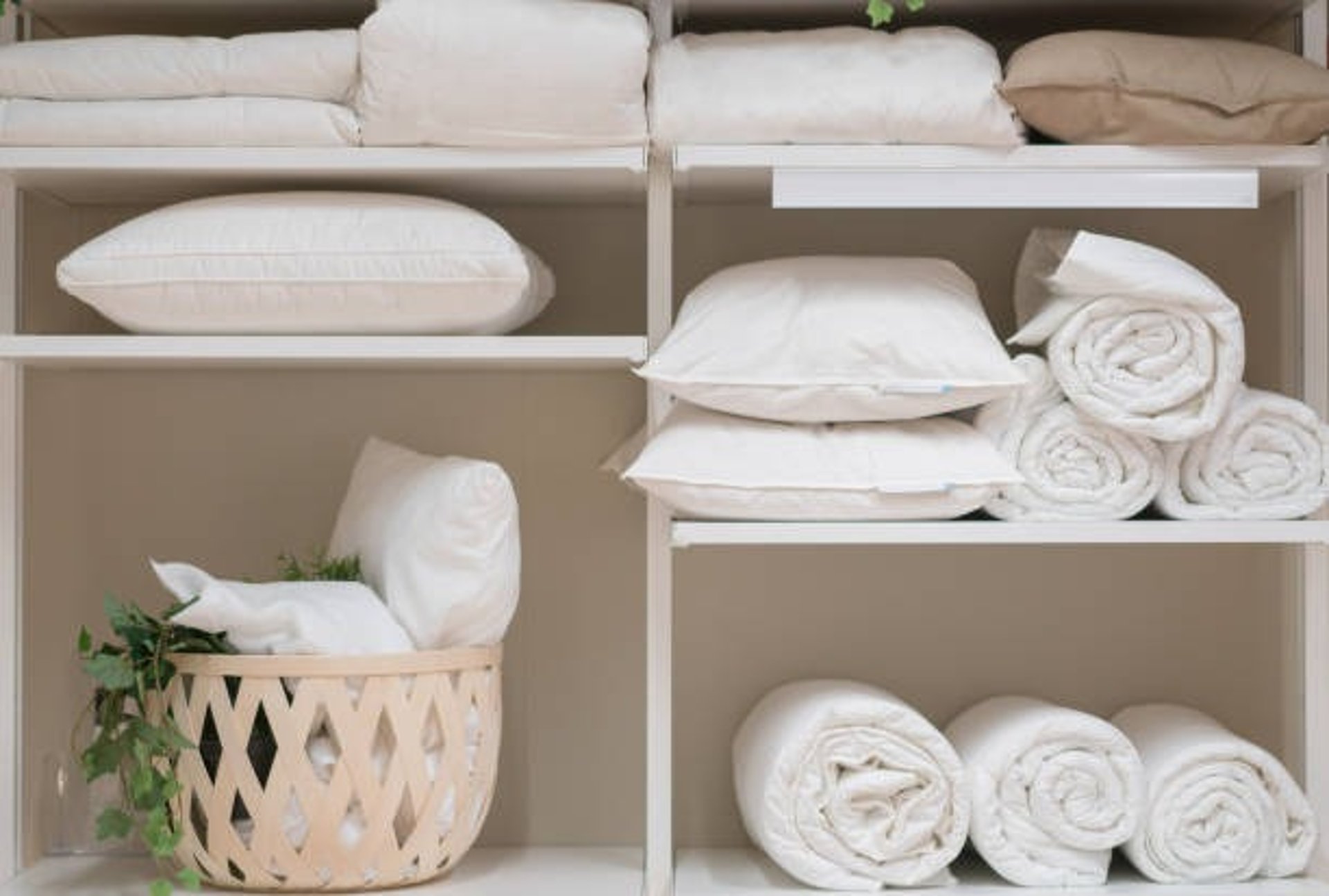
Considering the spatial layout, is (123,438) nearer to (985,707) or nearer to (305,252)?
(305,252)

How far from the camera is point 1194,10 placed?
2.11 metres

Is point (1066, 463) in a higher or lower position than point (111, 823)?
higher

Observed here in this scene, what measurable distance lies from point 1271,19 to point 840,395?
757 millimetres

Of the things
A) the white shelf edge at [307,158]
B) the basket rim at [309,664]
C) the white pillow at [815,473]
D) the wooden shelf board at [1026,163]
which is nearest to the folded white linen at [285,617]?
the basket rim at [309,664]

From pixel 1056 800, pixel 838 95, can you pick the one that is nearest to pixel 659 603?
pixel 1056 800

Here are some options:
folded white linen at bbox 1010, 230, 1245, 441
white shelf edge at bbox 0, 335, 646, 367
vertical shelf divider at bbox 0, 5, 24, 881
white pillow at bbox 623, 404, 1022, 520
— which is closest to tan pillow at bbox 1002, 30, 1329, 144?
folded white linen at bbox 1010, 230, 1245, 441


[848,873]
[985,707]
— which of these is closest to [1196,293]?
[985,707]

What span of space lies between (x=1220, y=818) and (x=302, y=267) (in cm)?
115

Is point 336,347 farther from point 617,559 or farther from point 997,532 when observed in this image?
point 997,532

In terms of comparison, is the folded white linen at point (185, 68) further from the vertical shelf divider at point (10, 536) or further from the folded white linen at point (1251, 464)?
the folded white linen at point (1251, 464)

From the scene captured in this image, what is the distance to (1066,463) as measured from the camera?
1.95 meters

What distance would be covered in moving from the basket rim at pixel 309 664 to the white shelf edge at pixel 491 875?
10.2 inches

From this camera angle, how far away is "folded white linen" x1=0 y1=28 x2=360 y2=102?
1904 millimetres

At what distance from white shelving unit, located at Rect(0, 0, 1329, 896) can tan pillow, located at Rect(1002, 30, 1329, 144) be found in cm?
2
